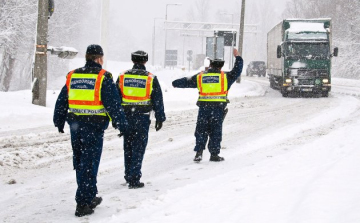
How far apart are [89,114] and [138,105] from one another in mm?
1170

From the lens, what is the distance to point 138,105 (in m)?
6.36

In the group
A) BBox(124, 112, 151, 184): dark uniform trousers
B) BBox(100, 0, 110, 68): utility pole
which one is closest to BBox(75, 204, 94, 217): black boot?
BBox(124, 112, 151, 184): dark uniform trousers

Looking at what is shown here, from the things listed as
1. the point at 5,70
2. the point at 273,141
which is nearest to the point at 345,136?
the point at 273,141

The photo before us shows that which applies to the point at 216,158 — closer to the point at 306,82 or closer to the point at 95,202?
the point at 95,202

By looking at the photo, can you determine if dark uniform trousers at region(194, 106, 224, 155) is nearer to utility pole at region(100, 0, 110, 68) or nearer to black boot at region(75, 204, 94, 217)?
black boot at region(75, 204, 94, 217)

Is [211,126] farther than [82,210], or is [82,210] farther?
[211,126]

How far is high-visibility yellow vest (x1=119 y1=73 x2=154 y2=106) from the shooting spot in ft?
20.9

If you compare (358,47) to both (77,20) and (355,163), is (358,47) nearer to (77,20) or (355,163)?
(77,20)

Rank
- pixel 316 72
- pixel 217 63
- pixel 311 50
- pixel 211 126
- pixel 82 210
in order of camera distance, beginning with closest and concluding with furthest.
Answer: pixel 82 210 → pixel 217 63 → pixel 211 126 → pixel 311 50 → pixel 316 72

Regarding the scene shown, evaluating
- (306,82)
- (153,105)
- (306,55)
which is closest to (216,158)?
(153,105)

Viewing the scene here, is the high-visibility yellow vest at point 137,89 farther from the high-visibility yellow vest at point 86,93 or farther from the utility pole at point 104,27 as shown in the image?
the utility pole at point 104,27

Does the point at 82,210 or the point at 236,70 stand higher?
the point at 236,70

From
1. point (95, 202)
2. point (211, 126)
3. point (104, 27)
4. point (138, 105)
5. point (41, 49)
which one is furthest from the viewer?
point (104, 27)

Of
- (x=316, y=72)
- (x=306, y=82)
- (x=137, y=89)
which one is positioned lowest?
(x=137, y=89)
